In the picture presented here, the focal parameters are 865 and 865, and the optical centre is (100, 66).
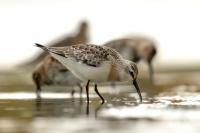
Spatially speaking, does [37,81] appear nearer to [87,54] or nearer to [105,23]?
[87,54]

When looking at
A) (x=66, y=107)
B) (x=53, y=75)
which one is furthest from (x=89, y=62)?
(x=53, y=75)

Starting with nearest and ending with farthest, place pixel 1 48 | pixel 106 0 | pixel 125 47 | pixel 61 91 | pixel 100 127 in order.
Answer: pixel 100 127 → pixel 61 91 → pixel 125 47 → pixel 1 48 → pixel 106 0

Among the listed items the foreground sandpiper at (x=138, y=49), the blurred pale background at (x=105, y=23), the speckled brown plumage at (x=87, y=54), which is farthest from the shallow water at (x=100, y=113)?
the blurred pale background at (x=105, y=23)

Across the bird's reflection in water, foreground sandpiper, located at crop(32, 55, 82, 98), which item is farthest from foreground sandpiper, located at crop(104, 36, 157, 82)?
the bird's reflection in water

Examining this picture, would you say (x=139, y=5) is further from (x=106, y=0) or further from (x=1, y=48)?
(x=1, y=48)

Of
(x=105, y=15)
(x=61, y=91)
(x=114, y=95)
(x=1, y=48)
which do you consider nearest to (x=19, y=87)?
(x=61, y=91)

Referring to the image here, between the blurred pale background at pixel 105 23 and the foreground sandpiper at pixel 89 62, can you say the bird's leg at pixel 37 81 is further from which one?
the blurred pale background at pixel 105 23

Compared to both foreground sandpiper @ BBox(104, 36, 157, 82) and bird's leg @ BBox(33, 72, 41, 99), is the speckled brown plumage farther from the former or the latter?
foreground sandpiper @ BBox(104, 36, 157, 82)
